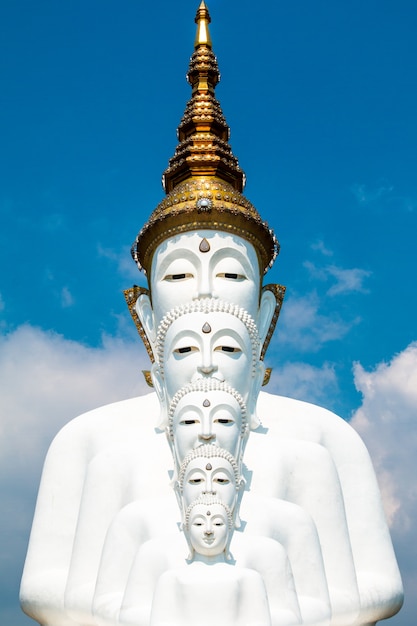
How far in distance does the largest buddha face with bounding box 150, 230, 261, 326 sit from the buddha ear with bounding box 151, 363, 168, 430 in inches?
28.4

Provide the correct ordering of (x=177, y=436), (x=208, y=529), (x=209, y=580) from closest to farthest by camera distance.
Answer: (x=209, y=580) < (x=208, y=529) < (x=177, y=436)

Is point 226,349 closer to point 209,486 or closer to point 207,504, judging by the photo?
point 209,486

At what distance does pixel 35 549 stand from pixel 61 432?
4.88 ft

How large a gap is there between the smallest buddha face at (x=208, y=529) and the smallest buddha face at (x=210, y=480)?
182 mm

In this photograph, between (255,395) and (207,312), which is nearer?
(207,312)

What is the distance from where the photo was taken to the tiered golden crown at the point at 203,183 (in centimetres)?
1039

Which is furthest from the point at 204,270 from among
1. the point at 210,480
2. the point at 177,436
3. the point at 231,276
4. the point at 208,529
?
the point at 208,529

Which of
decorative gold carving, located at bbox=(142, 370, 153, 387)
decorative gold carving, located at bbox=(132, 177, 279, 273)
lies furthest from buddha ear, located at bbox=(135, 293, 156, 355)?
decorative gold carving, located at bbox=(132, 177, 279, 273)

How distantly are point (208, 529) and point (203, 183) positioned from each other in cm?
464

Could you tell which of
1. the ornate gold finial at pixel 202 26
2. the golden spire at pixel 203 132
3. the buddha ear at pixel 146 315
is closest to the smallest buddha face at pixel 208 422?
the buddha ear at pixel 146 315

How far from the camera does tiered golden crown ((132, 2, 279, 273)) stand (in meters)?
10.4

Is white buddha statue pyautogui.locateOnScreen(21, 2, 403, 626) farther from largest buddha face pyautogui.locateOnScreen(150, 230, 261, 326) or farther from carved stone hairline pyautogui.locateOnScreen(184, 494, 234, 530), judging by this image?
carved stone hairline pyautogui.locateOnScreen(184, 494, 234, 530)

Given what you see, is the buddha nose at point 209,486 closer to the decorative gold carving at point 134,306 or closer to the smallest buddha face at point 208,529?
the smallest buddha face at point 208,529

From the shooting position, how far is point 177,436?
9266 millimetres
